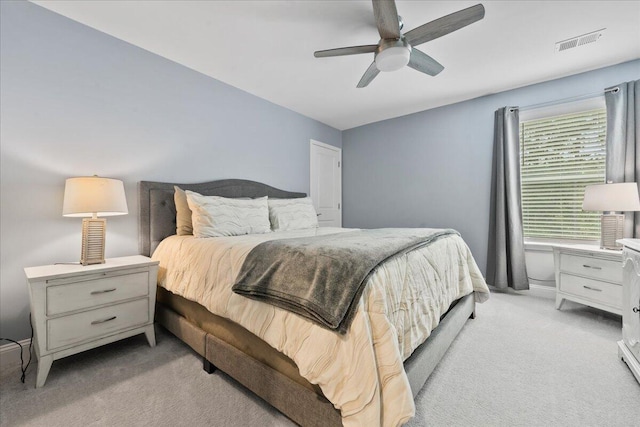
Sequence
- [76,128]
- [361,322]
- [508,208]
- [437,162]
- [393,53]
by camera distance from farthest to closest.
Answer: [437,162], [508,208], [76,128], [393,53], [361,322]

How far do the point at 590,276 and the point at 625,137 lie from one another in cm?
141

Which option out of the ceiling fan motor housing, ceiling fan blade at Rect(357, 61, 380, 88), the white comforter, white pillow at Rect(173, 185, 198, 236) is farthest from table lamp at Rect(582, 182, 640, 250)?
white pillow at Rect(173, 185, 198, 236)

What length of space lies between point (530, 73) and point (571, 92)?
52 cm

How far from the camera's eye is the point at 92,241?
1898mm

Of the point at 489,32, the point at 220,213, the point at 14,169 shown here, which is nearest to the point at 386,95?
the point at 489,32

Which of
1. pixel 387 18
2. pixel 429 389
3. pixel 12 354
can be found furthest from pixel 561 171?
pixel 12 354

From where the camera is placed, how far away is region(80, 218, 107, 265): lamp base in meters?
1.87

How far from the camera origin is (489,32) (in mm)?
2213

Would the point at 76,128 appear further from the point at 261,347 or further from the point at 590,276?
the point at 590,276

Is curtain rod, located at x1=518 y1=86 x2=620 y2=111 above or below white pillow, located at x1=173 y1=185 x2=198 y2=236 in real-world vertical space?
above

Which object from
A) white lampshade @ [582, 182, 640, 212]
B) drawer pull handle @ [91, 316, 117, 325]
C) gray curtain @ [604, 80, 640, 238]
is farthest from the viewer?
gray curtain @ [604, 80, 640, 238]

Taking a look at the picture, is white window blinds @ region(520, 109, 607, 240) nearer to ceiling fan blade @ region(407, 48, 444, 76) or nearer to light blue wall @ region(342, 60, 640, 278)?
light blue wall @ region(342, 60, 640, 278)

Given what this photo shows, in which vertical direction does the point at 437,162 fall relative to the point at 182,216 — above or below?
above

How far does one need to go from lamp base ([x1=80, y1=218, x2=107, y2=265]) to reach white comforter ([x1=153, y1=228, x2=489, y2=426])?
0.52 meters
